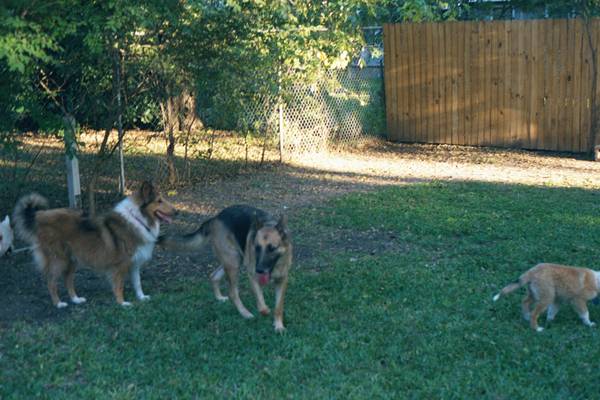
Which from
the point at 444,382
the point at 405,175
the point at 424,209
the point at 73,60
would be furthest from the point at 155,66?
the point at 444,382

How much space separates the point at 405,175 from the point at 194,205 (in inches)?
151

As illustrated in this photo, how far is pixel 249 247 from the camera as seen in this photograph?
5.97 m

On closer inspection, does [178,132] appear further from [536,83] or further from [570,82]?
[570,82]

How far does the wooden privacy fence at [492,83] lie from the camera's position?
45.0 feet

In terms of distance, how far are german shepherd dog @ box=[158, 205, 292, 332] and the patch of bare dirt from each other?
22.0 inches

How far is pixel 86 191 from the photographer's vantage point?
10.1m

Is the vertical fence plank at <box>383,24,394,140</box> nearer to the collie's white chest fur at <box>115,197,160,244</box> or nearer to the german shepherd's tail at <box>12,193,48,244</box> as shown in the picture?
the collie's white chest fur at <box>115,197,160,244</box>

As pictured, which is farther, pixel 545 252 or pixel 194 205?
pixel 194 205

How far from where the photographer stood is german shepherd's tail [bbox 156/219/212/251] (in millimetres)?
6488

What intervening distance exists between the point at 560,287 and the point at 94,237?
150 inches

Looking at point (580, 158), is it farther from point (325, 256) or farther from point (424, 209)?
point (325, 256)

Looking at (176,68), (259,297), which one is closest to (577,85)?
(176,68)

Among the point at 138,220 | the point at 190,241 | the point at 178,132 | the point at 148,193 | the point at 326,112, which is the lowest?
the point at 190,241

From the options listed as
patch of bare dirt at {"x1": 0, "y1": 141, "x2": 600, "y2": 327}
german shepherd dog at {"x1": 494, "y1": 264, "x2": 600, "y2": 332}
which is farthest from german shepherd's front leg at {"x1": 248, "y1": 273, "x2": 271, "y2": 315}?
german shepherd dog at {"x1": 494, "y1": 264, "x2": 600, "y2": 332}
